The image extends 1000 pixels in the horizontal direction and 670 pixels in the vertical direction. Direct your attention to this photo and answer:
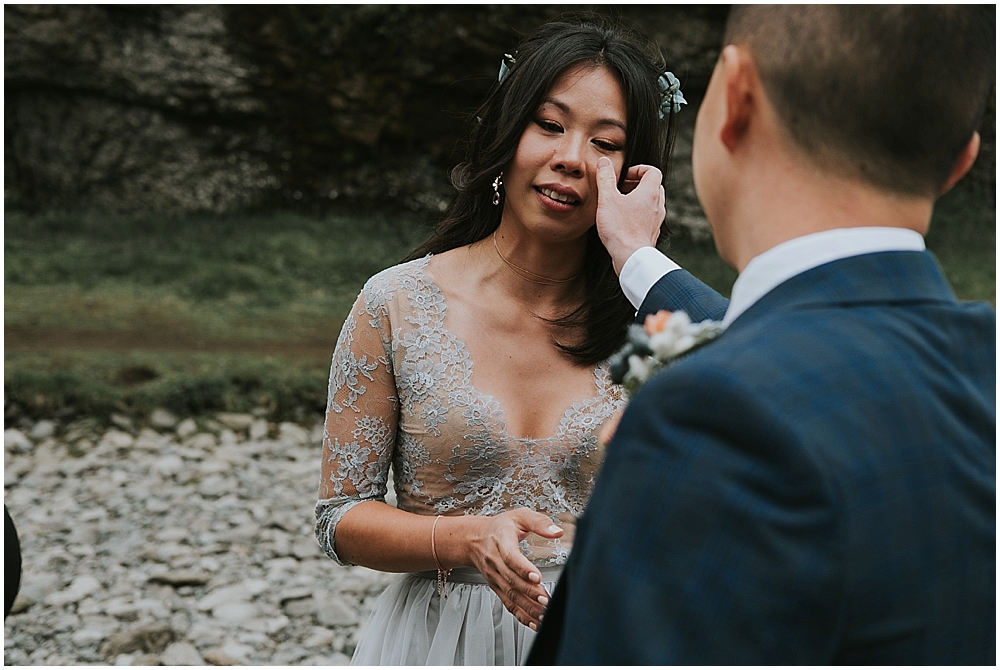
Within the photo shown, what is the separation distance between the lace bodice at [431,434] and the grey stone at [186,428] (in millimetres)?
4669

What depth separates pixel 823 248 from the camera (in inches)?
42.3

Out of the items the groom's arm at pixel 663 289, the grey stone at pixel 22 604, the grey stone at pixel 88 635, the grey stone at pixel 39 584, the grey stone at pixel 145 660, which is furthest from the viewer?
the grey stone at pixel 39 584

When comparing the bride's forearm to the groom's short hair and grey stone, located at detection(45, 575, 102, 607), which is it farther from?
grey stone, located at detection(45, 575, 102, 607)

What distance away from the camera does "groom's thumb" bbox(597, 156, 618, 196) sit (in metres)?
2.20

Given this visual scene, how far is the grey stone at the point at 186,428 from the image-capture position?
674cm

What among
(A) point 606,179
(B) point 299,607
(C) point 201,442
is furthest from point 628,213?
(C) point 201,442

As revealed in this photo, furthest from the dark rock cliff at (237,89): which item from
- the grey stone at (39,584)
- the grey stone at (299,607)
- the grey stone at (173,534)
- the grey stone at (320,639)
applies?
the grey stone at (320,639)

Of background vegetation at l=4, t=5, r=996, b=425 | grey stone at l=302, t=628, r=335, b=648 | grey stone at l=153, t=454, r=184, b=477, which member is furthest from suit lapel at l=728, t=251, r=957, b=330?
background vegetation at l=4, t=5, r=996, b=425

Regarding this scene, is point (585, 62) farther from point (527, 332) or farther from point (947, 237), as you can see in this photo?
point (947, 237)

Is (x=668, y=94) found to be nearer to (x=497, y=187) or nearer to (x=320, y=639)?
(x=497, y=187)

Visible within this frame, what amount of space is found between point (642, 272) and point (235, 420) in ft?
18.3

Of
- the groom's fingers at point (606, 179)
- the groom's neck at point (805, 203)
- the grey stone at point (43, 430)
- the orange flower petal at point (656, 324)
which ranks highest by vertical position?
the groom's neck at point (805, 203)

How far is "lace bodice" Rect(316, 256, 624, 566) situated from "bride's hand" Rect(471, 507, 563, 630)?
313 millimetres

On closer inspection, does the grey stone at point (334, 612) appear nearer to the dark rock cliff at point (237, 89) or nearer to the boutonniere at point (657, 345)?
the boutonniere at point (657, 345)
